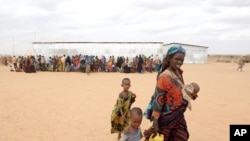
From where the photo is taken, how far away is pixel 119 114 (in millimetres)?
4887

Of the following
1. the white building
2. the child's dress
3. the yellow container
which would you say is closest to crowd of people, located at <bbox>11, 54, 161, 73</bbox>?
the white building

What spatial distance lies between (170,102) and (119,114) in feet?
6.54

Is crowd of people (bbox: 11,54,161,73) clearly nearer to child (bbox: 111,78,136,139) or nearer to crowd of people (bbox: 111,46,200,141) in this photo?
child (bbox: 111,78,136,139)

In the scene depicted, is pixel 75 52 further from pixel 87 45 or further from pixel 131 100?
pixel 131 100

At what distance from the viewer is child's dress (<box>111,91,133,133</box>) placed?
4783mm

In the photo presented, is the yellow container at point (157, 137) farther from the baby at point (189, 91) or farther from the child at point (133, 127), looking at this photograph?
the baby at point (189, 91)

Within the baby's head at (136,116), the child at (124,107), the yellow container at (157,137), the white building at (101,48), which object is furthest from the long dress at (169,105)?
the white building at (101,48)

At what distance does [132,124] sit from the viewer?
11.1 ft

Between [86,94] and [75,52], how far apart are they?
15648mm

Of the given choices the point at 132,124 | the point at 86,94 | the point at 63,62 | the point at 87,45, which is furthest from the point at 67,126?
the point at 87,45

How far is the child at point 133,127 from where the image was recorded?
3.29 metres

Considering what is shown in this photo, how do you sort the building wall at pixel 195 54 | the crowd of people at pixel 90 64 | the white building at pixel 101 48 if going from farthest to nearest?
the building wall at pixel 195 54
the white building at pixel 101 48
the crowd of people at pixel 90 64

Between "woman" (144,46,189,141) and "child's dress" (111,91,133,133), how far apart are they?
1638 mm

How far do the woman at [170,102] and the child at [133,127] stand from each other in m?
0.24
